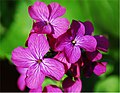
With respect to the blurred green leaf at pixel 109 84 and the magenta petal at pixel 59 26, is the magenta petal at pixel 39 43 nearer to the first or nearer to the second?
the magenta petal at pixel 59 26

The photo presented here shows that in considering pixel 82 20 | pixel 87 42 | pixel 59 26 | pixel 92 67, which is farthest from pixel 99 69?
pixel 82 20

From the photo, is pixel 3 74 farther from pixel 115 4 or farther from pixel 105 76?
pixel 115 4

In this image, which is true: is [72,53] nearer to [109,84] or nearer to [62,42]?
[62,42]

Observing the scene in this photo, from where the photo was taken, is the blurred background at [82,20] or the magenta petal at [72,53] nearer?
the magenta petal at [72,53]

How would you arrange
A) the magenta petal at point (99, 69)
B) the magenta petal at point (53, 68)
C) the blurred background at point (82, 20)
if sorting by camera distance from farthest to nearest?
the blurred background at point (82, 20) < the magenta petal at point (99, 69) < the magenta petal at point (53, 68)

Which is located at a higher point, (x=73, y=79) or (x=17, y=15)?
(x=17, y=15)

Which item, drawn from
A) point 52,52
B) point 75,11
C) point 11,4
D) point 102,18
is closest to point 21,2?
point 11,4

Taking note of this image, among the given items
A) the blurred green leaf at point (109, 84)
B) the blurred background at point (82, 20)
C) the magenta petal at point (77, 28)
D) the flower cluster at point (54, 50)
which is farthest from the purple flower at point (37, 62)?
the blurred green leaf at point (109, 84)
